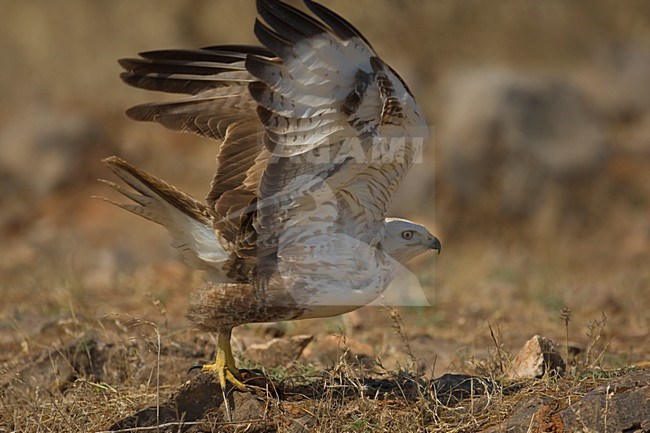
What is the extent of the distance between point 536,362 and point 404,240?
97cm

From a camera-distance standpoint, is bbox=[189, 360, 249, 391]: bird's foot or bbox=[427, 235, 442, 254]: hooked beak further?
bbox=[427, 235, 442, 254]: hooked beak

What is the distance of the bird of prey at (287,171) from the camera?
460cm

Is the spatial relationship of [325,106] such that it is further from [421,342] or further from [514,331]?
[514,331]

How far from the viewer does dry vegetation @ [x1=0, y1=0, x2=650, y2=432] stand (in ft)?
15.8

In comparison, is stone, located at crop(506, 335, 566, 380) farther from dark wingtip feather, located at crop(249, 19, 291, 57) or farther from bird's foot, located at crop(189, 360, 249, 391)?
dark wingtip feather, located at crop(249, 19, 291, 57)

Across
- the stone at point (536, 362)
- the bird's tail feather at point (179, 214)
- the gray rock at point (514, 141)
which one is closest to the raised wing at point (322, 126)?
the bird's tail feather at point (179, 214)

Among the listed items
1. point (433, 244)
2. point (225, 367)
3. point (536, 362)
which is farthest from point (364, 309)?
point (225, 367)

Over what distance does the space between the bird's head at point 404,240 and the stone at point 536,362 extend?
0.80 metres

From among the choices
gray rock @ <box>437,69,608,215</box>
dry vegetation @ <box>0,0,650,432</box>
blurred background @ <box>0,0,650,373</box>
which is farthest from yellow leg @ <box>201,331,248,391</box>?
gray rock @ <box>437,69,608,215</box>

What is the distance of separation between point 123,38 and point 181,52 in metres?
11.7

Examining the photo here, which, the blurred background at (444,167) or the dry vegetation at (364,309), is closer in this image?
the dry vegetation at (364,309)

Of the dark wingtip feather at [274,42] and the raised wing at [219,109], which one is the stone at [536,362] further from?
the dark wingtip feather at [274,42]

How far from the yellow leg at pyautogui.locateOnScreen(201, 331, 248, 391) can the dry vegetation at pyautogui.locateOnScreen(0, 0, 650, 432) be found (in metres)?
0.14

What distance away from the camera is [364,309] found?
8016mm
